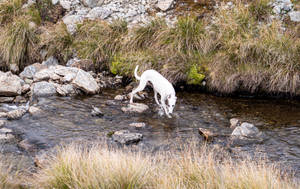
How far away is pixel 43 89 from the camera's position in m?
9.27

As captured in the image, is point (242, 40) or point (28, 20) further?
point (28, 20)

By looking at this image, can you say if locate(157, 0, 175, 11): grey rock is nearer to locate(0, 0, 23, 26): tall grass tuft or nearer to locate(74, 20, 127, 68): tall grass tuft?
locate(74, 20, 127, 68): tall grass tuft

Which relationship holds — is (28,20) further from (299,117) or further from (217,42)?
(299,117)

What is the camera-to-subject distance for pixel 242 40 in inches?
391

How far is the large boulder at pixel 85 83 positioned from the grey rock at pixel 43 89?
0.65 m

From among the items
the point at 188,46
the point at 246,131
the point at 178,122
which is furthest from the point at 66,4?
the point at 246,131

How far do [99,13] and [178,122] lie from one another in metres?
7.13

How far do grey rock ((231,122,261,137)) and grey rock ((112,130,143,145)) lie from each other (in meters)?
2.06

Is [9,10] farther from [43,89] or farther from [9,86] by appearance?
[43,89]

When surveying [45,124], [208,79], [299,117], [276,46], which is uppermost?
[276,46]

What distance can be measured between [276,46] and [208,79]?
2.19 metres

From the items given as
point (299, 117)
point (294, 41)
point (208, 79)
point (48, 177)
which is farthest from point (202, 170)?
point (294, 41)

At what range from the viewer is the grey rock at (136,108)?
8.42 metres

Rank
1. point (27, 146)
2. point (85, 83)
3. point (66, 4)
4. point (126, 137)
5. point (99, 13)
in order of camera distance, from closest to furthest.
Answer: point (27, 146), point (126, 137), point (85, 83), point (99, 13), point (66, 4)
